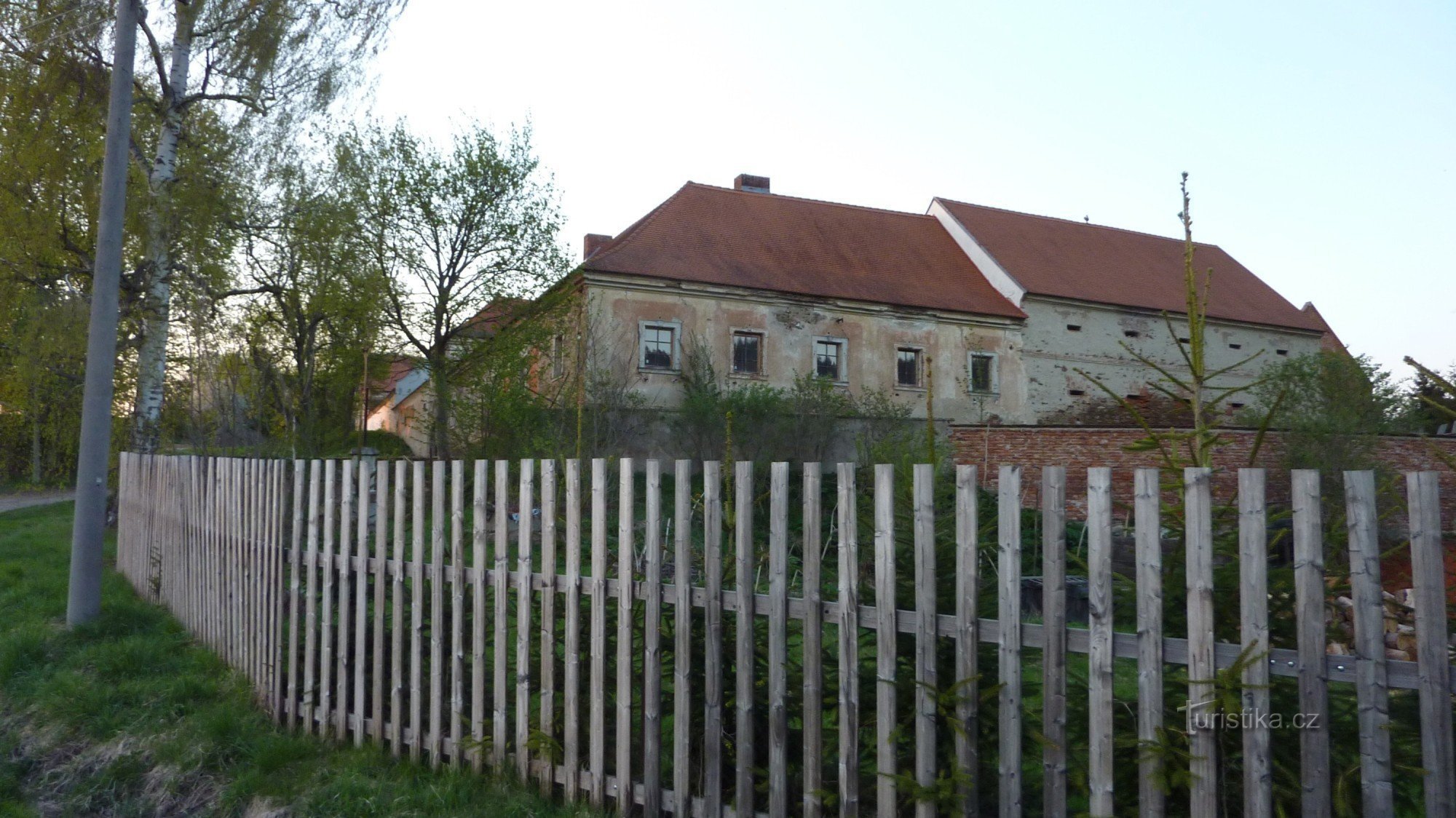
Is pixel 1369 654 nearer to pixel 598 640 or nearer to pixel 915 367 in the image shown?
pixel 598 640

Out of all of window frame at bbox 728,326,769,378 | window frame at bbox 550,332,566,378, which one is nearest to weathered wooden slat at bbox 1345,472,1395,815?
window frame at bbox 550,332,566,378

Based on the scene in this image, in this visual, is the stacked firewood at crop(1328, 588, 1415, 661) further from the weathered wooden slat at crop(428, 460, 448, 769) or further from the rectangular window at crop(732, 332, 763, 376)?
the rectangular window at crop(732, 332, 763, 376)

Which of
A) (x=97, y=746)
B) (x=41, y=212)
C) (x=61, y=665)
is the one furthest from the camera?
(x=41, y=212)

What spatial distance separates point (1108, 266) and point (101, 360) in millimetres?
33118

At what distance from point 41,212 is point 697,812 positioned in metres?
15.7

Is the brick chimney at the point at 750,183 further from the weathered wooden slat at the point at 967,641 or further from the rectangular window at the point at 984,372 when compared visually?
the weathered wooden slat at the point at 967,641

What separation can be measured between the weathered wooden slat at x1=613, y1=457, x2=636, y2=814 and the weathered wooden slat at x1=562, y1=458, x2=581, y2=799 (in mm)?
235

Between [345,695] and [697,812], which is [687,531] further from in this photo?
[345,695]

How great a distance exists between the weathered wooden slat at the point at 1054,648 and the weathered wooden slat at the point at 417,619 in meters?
3.02

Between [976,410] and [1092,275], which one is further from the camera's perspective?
[1092,275]

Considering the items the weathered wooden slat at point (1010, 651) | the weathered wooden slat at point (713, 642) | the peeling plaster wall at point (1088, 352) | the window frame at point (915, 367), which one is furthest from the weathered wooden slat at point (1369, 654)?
the peeling plaster wall at point (1088, 352)

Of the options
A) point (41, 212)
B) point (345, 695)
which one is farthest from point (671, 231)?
point (345, 695)

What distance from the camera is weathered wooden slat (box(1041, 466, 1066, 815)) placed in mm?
2932

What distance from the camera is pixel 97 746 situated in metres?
5.26
